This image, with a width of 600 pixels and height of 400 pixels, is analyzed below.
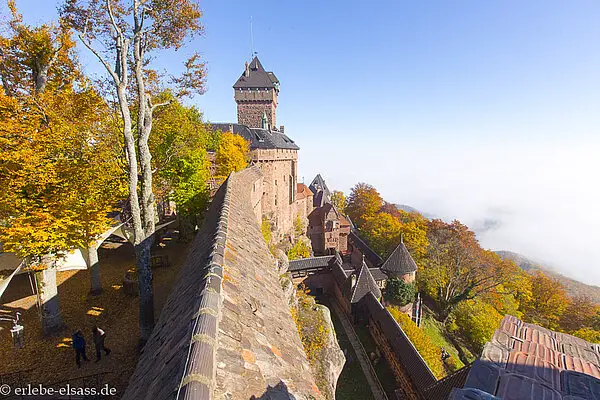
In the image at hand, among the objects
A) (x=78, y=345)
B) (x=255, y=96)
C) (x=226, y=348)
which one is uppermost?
(x=255, y=96)

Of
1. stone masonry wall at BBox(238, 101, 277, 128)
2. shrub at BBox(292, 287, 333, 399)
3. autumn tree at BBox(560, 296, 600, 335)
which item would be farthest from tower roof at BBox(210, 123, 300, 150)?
autumn tree at BBox(560, 296, 600, 335)

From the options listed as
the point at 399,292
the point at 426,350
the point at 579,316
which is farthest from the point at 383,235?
the point at 579,316

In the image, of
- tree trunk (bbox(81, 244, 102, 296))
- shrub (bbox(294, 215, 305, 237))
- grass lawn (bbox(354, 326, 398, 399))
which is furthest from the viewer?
shrub (bbox(294, 215, 305, 237))

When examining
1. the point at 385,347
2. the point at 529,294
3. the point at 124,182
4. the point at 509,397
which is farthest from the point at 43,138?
the point at 529,294

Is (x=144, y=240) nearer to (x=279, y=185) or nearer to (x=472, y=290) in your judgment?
(x=279, y=185)

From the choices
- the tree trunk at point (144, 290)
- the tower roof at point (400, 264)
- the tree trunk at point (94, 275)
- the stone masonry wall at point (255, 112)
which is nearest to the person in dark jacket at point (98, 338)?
the tree trunk at point (144, 290)

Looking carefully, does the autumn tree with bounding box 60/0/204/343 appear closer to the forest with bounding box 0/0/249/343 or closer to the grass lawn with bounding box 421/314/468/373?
the forest with bounding box 0/0/249/343

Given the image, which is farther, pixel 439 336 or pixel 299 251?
pixel 299 251
